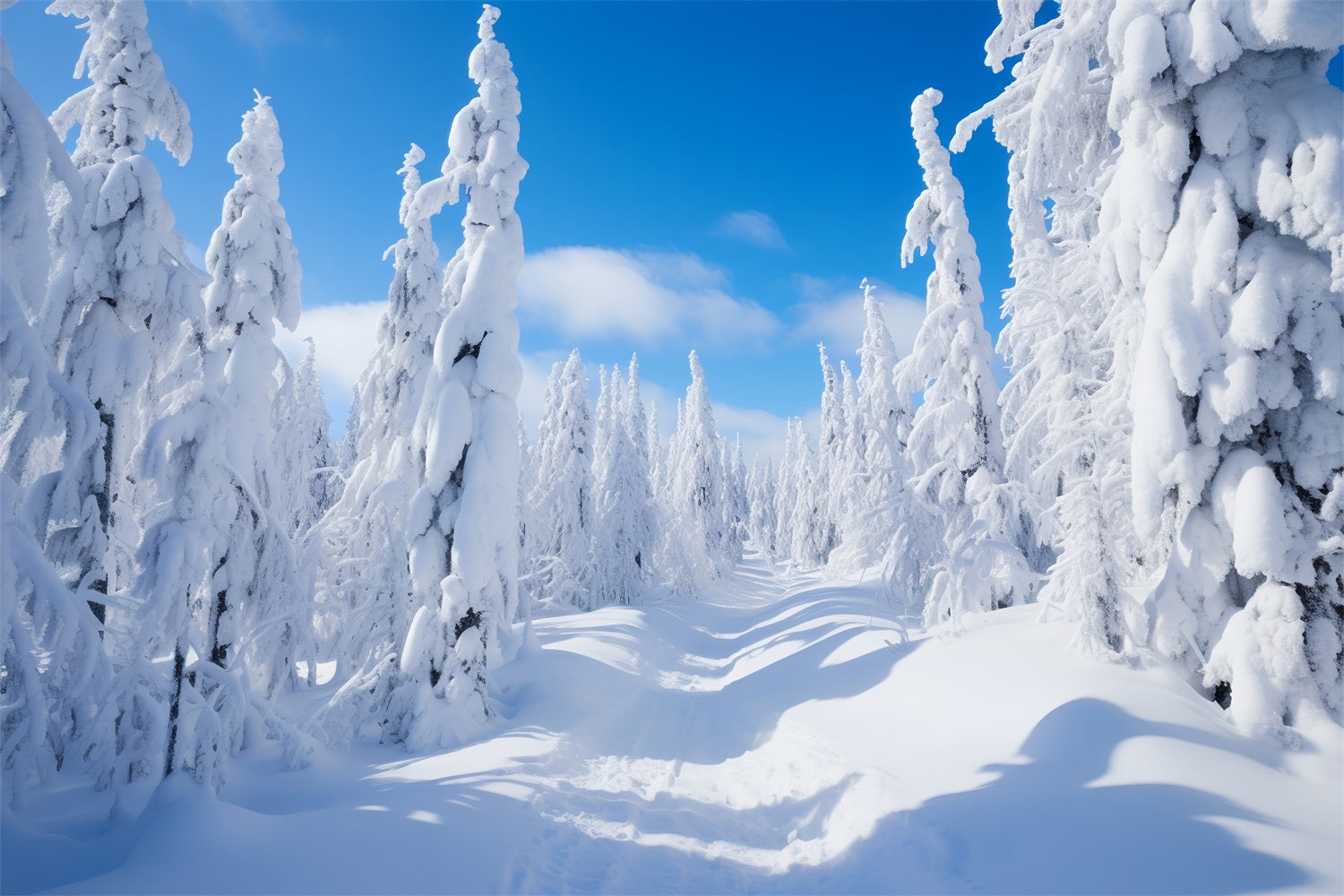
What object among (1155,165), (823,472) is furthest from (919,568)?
(823,472)

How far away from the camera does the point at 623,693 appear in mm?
12047

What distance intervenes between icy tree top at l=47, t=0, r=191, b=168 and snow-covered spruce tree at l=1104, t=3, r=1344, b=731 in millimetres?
13379

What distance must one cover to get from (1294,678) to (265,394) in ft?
45.7

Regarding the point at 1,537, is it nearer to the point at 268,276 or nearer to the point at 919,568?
the point at 268,276

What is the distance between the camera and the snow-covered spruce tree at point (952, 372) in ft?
44.2

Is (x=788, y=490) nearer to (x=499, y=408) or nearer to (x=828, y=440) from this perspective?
(x=828, y=440)

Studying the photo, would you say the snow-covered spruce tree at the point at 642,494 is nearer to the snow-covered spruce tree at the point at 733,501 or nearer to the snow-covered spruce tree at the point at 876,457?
the snow-covered spruce tree at the point at 876,457

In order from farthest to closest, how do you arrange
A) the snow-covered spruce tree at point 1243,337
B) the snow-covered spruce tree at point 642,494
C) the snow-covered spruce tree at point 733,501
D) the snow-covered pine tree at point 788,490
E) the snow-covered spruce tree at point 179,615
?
the snow-covered pine tree at point 788,490, the snow-covered spruce tree at point 733,501, the snow-covered spruce tree at point 642,494, the snow-covered spruce tree at point 179,615, the snow-covered spruce tree at point 1243,337

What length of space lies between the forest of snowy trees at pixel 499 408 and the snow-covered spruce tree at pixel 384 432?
0.21 meters

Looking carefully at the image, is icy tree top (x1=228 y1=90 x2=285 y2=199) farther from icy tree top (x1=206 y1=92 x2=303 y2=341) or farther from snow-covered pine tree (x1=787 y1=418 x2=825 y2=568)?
snow-covered pine tree (x1=787 y1=418 x2=825 y2=568)

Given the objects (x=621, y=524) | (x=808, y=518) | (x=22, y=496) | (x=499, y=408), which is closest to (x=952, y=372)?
(x=499, y=408)

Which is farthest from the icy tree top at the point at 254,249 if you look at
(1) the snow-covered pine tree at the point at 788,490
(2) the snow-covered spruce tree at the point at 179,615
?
(1) the snow-covered pine tree at the point at 788,490

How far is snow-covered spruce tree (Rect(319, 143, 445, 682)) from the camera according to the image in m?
13.3

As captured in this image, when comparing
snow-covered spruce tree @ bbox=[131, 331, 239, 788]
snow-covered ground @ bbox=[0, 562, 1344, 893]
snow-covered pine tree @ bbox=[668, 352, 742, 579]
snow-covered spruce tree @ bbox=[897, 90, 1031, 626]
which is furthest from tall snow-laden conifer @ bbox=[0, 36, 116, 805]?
snow-covered pine tree @ bbox=[668, 352, 742, 579]
